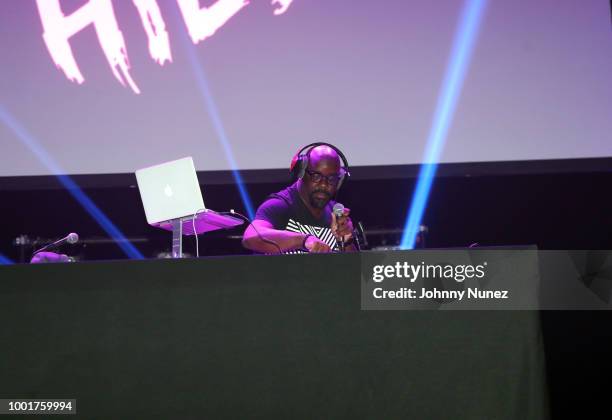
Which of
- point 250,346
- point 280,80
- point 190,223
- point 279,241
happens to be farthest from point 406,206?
point 250,346

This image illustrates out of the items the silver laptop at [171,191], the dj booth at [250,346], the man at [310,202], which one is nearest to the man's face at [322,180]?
the man at [310,202]

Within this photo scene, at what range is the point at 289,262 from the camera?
1.63m

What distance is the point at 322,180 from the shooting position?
9.25ft

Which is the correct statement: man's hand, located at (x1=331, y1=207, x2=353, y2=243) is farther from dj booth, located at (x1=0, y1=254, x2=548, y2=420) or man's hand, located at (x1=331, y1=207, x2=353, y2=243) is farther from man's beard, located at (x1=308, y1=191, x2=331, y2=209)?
man's beard, located at (x1=308, y1=191, x2=331, y2=209)

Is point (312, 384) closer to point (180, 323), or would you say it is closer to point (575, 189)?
point (180, 323)

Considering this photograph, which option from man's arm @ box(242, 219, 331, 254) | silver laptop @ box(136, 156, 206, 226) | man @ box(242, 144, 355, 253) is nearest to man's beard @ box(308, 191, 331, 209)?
man @ box(242, 144, 355, 253)

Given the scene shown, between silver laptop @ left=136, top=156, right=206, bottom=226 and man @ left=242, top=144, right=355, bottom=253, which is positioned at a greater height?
man @ left=242, top=144, right=355, bottom=253

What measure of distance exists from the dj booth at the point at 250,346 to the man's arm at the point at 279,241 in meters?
0.57

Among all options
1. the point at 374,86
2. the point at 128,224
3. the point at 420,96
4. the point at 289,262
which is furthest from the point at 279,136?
the point at 289,262

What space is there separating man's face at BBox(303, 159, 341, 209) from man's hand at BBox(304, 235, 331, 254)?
62cm

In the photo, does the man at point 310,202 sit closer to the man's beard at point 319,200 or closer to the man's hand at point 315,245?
the man's beard at point 319,200

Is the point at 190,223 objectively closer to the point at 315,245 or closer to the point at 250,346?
the point at 315,245

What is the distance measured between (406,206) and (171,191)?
209 cm

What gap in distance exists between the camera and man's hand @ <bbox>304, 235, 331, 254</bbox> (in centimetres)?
217
